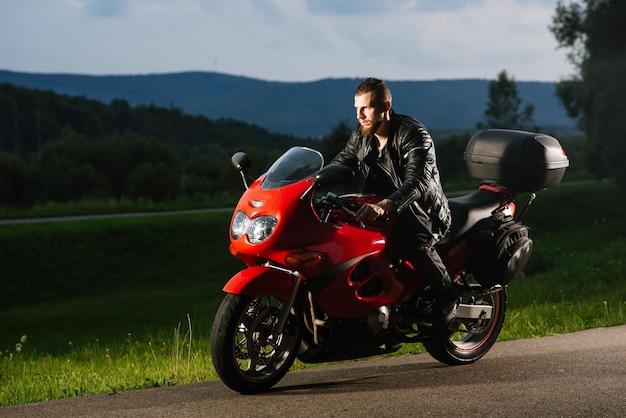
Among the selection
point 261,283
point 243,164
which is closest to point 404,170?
point 243,164

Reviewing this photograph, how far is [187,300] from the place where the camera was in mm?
27156

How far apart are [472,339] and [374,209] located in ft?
6.58

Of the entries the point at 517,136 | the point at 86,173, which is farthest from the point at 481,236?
the point at 86,173

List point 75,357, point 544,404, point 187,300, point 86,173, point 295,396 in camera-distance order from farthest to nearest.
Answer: point 86,173
point 187,300
point 75,357
point 295,396
point 544,404

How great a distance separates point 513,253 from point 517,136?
0.93 meters

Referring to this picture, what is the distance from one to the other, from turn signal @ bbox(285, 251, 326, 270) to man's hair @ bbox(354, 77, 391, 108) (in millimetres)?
1145

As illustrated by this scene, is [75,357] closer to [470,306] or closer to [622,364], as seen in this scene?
[470,306]

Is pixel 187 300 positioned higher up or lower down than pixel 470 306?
lower down

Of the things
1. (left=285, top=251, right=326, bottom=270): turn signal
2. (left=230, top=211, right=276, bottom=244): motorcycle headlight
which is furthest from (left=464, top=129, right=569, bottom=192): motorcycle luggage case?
(left=230, top=211, right=276, bottom=244): motorcycle headlight

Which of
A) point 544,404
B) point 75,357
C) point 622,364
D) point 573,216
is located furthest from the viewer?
point 573,216

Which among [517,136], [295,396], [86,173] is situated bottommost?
[86,173]

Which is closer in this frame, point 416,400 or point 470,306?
point 416,400

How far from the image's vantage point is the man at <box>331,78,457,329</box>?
6.88 m

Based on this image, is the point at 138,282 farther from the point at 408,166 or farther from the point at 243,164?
the point at 408,166
